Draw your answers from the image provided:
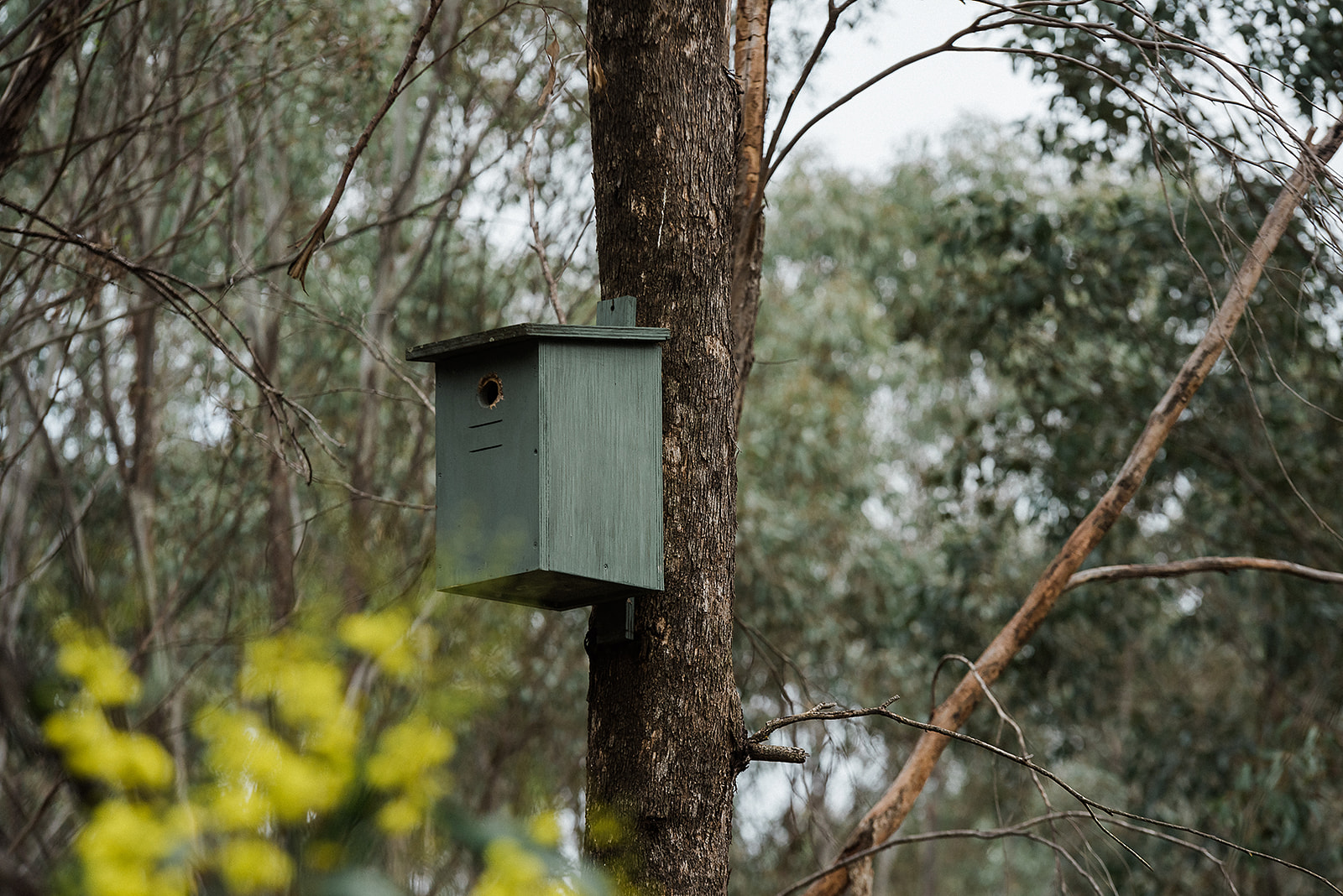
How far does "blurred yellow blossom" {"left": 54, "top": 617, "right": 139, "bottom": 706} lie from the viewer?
82cm

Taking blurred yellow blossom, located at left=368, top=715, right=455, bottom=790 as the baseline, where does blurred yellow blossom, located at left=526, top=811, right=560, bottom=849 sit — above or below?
below

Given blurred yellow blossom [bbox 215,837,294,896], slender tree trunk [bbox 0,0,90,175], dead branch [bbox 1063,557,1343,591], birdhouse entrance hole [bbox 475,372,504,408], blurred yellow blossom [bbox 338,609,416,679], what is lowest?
blurred yellow blossom [bbox 215,837,294,896]

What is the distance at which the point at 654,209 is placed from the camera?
2428 millimetres

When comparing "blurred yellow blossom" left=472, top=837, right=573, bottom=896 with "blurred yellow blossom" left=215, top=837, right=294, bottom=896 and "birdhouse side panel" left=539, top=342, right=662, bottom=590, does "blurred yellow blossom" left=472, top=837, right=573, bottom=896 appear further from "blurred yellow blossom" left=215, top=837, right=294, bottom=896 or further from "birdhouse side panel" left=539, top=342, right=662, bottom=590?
"birdhouse side panel" left=539, top=342, right=662, bottom=590

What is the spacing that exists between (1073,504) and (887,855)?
8.26 metres

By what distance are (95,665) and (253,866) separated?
166mm

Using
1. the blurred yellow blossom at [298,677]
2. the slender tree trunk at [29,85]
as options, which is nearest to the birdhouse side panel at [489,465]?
the blurred yellow blossom at [298,677]

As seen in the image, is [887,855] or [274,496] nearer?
[274,496]

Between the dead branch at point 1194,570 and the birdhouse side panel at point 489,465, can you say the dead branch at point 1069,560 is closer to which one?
the dead branch at point 1194,570

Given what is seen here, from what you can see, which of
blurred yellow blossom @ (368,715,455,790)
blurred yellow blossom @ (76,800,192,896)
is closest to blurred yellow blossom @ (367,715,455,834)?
blurred yellow blossom @ (368,715,455,790)

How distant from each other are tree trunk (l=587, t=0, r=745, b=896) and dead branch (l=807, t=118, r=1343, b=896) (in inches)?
34.0

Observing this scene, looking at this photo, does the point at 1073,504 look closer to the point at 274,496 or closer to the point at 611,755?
the point at 274,496

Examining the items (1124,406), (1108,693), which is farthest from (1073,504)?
(1108,693)

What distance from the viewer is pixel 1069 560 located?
3195 millimetres
